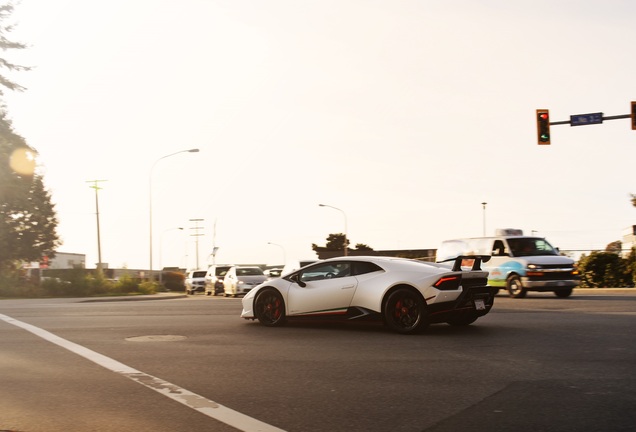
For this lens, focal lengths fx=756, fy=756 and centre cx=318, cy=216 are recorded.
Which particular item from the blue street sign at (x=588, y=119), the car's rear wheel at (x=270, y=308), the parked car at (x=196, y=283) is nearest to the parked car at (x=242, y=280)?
the blue street sign at (x=588, y=119)

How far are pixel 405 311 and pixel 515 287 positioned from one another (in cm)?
1198

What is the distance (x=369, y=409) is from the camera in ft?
Answer: 21.5

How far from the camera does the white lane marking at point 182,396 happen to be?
6.02 metres

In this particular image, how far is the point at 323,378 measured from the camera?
26.9 feet

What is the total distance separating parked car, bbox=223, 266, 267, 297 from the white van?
44.0 ft

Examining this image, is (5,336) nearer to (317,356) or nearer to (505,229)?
(317,356)

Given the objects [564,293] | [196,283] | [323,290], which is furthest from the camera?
[196,283]

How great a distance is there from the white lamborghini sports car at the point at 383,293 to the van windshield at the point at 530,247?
35.3ft

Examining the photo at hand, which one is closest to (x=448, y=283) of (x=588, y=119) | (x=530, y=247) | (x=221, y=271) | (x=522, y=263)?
(x=522, y=263)

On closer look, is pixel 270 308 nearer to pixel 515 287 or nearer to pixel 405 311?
pixel 405 311

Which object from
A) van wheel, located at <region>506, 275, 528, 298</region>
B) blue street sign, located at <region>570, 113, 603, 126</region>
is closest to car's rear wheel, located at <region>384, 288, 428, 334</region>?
van wheel, located at <region>506, 275, 528, 298</region>

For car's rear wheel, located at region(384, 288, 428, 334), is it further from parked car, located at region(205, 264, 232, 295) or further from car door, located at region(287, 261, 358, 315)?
parked car, located at region(205, 264, 232, 295)

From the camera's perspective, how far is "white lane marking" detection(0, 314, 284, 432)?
6023mm

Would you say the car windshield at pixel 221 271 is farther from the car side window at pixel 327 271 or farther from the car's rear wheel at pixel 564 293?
the car side window at pixel 327 271
